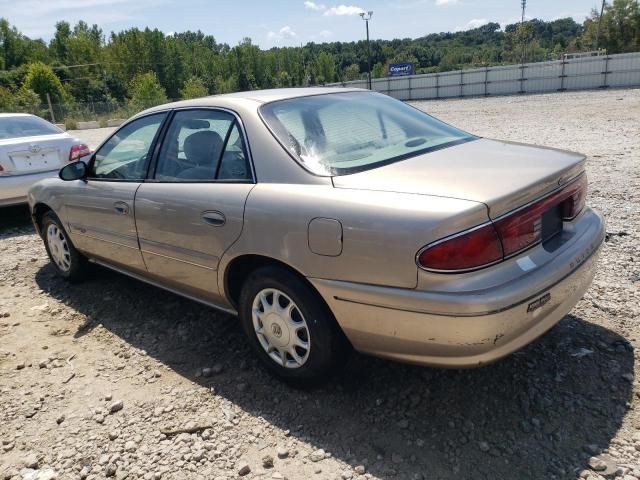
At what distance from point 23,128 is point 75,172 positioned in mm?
3919

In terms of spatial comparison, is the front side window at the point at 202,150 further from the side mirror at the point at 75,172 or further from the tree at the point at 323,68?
the tree at the point at 323,68

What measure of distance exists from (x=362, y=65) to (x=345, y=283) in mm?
133950

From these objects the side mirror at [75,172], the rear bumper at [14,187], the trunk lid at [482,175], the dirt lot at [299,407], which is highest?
the trunk lid at [482,175]

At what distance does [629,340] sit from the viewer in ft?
10.3

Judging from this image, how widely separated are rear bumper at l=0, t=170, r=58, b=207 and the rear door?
393cm

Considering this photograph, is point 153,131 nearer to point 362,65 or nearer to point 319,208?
point 319,208

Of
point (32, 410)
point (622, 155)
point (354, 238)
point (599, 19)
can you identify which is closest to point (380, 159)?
point (354, 238)

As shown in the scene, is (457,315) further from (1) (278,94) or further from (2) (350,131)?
(1) (278,94)

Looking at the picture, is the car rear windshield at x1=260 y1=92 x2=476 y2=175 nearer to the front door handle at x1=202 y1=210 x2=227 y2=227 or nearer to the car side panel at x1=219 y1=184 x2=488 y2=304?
the car side panel at x1=219 y1=184 x2=488 y2=304

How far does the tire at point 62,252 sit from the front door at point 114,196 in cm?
28

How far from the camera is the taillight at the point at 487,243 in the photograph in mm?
2191

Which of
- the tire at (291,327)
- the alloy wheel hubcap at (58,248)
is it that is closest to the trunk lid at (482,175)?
the tire at (291,327)

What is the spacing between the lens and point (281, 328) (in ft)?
9.43

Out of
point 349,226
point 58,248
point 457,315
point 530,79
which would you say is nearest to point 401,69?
point 530,79
